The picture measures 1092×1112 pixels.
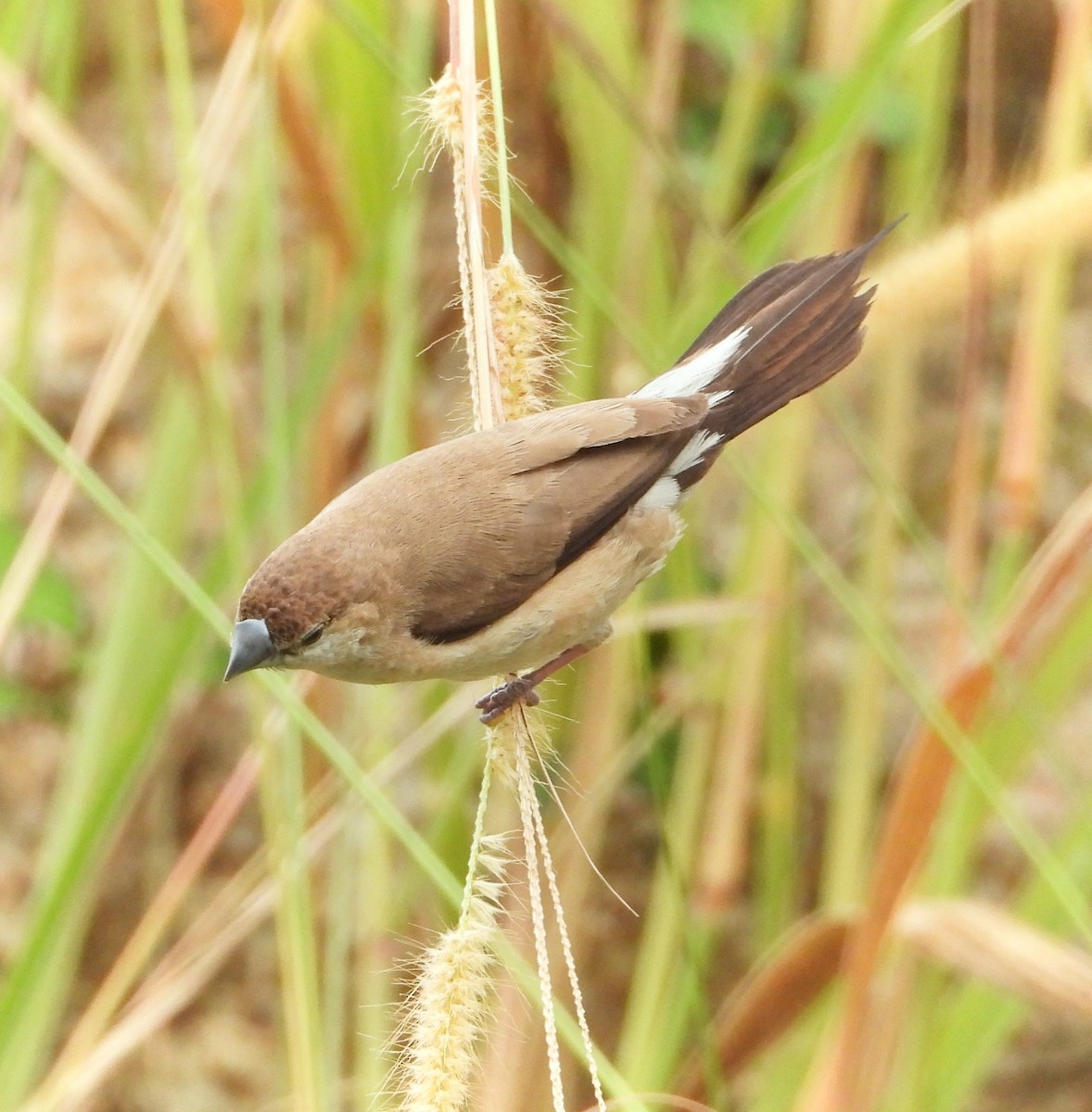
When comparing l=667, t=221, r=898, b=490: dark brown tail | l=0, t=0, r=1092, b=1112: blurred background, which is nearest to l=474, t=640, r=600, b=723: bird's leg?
l=0, t=0, r=1092, b=1112: blurred background

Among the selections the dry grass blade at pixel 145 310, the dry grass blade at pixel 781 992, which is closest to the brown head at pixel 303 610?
the dry grass blade at pixel 145 310

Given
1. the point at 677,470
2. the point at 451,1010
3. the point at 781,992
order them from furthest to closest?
the point at 677,470 → the point at 781,992 → the point at 451,1010

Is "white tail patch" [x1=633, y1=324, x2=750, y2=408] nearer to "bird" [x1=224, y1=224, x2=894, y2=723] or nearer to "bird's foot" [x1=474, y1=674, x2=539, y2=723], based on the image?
"bird" [x1=224, y1=224, x2=894, y2=723]

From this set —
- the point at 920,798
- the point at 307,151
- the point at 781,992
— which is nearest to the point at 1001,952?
the point at 920,798

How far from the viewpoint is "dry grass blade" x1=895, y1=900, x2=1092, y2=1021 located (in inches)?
48.1

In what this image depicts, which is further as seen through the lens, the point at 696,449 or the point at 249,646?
the point at 696,449

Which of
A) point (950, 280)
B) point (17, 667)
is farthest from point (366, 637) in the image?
point (17, 667)

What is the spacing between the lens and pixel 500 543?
1567 millimetres

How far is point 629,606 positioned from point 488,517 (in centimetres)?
36

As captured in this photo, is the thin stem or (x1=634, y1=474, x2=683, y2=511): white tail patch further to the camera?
(x1=634, y1=474, x2=683, y2=511): white tail patch

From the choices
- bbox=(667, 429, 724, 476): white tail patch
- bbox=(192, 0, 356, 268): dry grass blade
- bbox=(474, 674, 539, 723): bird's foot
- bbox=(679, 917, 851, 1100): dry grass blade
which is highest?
bbox=(192, 0, 356, 268): dry grass blade

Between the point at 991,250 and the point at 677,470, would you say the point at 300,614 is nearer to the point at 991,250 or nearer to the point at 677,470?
the point at 677,470

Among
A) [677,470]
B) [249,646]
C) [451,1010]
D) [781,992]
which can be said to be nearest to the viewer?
[451,1010]

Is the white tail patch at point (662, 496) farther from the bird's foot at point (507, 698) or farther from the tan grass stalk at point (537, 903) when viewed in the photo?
the tan grass stalk at point (537, 903)
